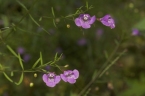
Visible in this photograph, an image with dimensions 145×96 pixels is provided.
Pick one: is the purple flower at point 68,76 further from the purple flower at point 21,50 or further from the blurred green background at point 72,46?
the purple flower at point 21,50

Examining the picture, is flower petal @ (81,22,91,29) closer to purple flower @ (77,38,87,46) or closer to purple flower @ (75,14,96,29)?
purple flower @ (75,14,96,29)

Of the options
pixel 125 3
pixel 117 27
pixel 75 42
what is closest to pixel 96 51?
pixel 75 42

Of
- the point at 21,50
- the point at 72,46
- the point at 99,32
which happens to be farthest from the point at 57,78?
the point at 99,32

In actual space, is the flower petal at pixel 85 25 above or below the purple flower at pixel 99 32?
above

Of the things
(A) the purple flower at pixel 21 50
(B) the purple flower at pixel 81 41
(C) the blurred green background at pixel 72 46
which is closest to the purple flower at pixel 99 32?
(C) the blurred green background at pixel 72 46

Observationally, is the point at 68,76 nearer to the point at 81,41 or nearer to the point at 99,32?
the point at 81,41

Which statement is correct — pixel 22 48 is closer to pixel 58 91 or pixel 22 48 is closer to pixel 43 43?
pixel 43 43

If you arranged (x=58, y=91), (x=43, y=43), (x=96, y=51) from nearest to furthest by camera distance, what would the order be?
1. (x=58, y=91)
2. (x=43, y=43)
3. (x=96, y=51)

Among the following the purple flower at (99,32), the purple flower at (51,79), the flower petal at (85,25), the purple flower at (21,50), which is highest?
the flower petal at (85,25)

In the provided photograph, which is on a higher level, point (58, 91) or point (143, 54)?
point (58, 91)
